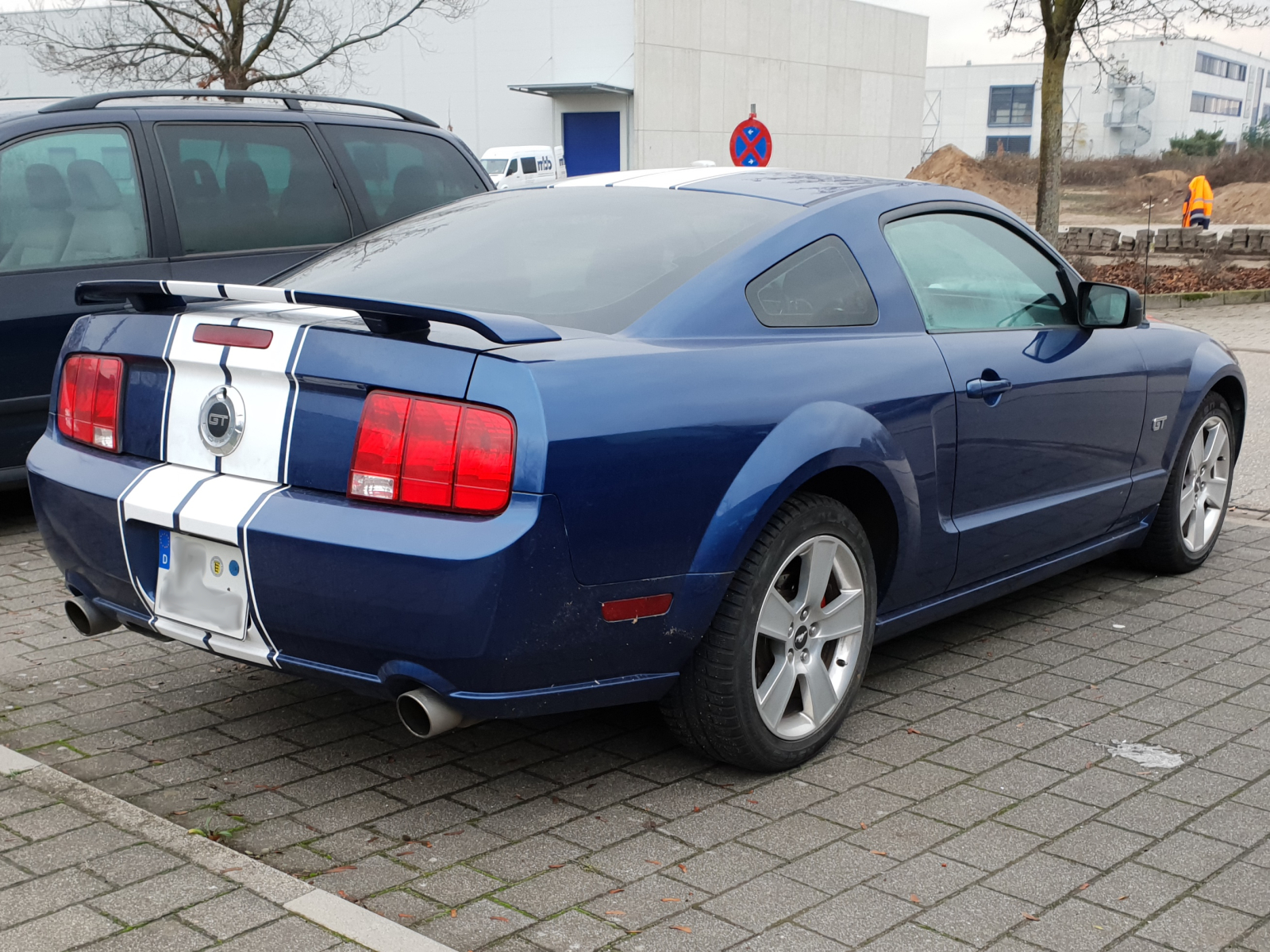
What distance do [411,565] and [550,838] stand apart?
0.81 meters

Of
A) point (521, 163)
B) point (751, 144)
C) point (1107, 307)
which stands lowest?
point (1107, 307)

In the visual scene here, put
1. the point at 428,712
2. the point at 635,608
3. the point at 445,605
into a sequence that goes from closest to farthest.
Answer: the point at 445,605, the point at 428,712, the point at 635,608

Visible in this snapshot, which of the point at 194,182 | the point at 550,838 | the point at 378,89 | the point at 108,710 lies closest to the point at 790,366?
the point at 550,838

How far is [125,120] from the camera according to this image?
6.27 meters

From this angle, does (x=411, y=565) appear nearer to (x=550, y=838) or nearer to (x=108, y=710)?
(x=550, y=838)

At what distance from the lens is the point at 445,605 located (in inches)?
114

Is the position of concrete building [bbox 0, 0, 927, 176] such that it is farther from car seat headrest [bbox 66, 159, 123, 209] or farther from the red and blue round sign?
car seat headrest [bbox 66, 159, 123, 209]

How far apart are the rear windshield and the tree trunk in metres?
14.4

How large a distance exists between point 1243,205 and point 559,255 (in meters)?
55.6

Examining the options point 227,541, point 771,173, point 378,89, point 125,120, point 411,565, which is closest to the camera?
point 411,565

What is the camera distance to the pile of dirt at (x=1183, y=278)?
66.0 feet

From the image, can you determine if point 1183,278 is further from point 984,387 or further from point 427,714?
point 427,714

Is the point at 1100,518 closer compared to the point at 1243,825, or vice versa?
the point at 1243,825

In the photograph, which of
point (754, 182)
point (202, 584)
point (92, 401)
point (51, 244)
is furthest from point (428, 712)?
point (51, 244)
